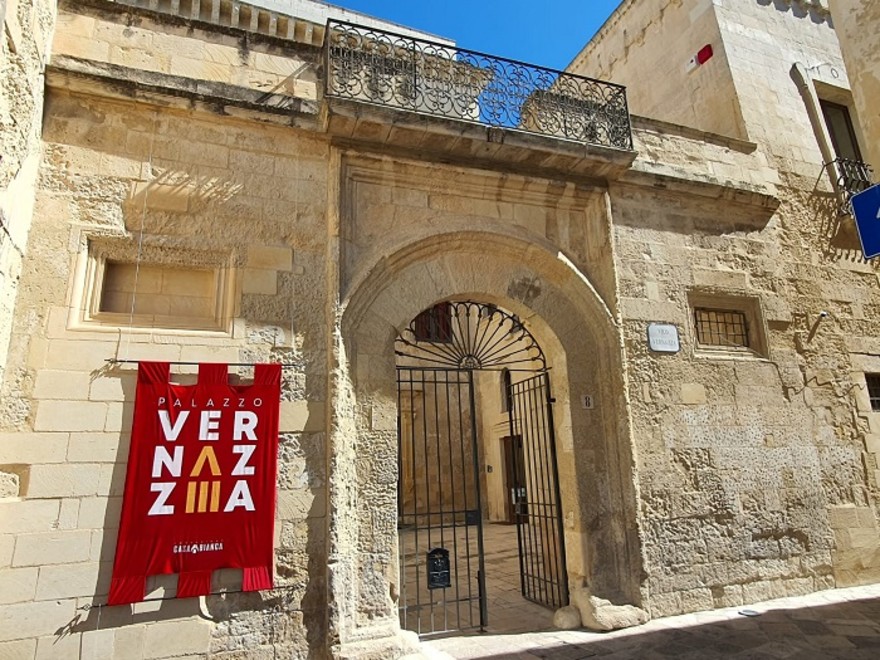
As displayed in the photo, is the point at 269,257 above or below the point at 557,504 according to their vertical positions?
above

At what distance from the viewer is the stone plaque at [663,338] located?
521 centimetres

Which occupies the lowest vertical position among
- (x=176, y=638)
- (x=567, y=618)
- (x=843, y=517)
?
(x=567, y=618)

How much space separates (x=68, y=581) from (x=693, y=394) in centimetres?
507

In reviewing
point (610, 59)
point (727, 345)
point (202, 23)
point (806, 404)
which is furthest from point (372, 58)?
point (610, 59)

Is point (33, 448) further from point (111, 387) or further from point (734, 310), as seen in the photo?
point (734, 310)

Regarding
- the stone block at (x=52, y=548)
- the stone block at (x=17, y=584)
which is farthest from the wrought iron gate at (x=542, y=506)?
the stone block at (x=17, y=584)

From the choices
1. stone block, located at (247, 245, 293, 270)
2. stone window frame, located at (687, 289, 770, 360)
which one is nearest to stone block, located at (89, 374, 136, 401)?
stone block, located at (247, 245, 293, 270)

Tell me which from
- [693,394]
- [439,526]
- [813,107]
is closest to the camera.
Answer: [693,394]

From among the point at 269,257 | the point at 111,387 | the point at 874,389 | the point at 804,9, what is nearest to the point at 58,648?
the point at 111,387

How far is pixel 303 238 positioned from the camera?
4336 mm

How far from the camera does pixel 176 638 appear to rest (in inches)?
134

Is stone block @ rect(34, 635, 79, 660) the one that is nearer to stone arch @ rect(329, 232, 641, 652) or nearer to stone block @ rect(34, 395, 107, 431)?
stone block @ rect(34, 395, 107, 431)

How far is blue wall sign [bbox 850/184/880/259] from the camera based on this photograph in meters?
4.07

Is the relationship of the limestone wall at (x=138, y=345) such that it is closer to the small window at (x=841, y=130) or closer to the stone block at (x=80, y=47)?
the stone block at (x=80, y=47)
